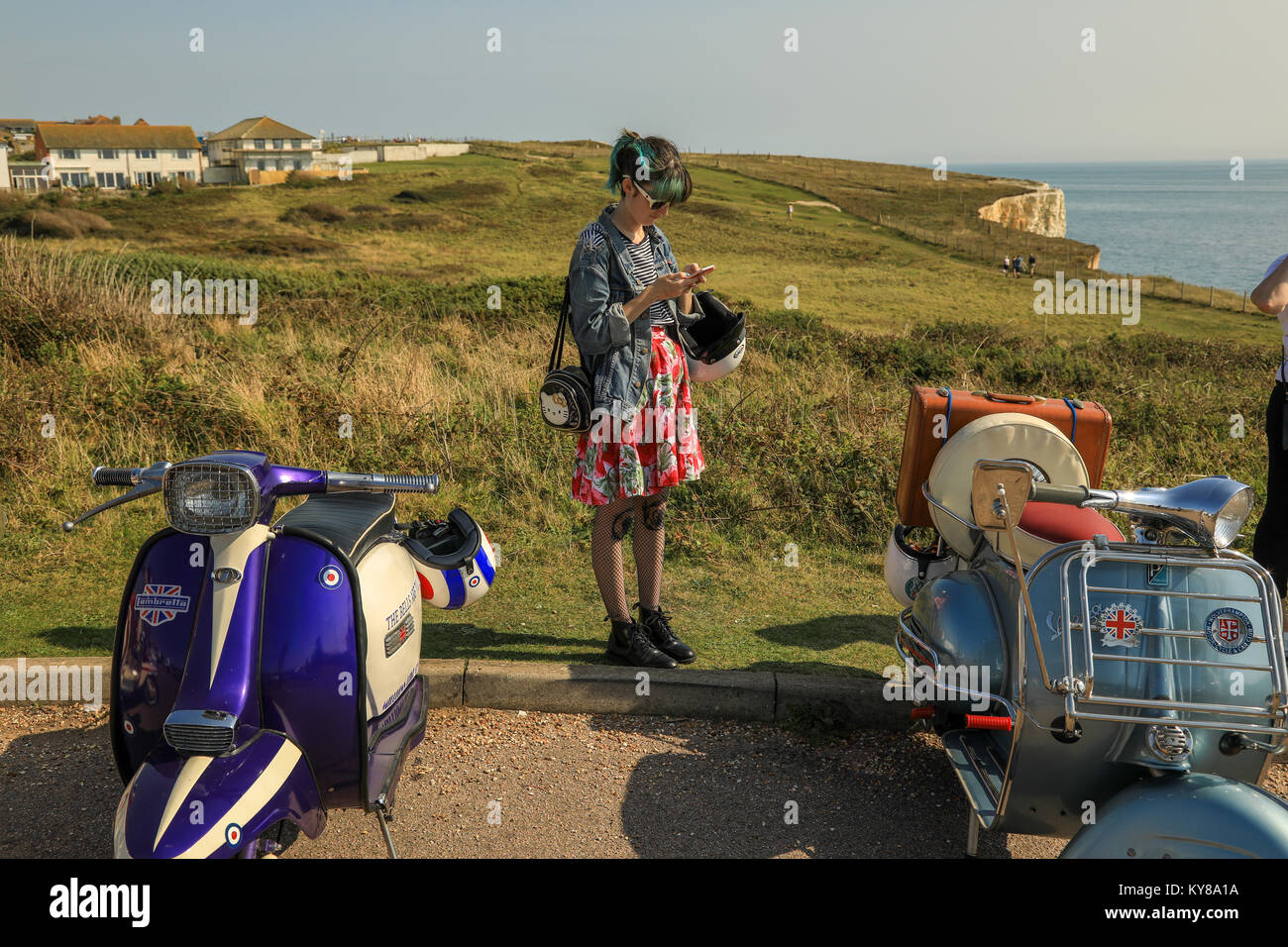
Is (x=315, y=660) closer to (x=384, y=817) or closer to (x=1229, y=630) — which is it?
(x=384, y=817)

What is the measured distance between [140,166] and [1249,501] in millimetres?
88831

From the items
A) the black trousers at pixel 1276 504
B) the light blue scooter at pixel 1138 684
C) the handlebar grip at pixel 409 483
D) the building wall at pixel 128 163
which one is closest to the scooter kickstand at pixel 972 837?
the light blue scooter at pixel 1138 684

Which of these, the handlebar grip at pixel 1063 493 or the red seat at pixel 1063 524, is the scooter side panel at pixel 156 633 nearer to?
the handlebar grip at pixel 1063 493

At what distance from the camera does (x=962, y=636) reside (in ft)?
9.46

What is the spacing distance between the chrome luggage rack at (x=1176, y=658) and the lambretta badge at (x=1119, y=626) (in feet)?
0.07

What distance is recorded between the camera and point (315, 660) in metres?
2.64

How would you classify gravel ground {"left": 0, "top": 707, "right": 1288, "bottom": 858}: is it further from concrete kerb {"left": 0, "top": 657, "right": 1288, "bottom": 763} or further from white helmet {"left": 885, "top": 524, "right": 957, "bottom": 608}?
white helmet {"left": 885, "top": 524, "right": 957, "bottom": 608}

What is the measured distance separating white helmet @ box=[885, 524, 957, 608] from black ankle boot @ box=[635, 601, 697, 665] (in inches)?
34.5

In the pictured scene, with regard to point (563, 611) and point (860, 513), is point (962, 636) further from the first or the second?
point (860, 513)

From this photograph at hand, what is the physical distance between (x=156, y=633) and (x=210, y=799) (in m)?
0.54

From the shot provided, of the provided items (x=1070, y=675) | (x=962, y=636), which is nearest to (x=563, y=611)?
(x=962, y=636)

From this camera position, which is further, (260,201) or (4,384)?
(260,201)

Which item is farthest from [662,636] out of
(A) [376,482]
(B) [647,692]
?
(A) [376,482]
